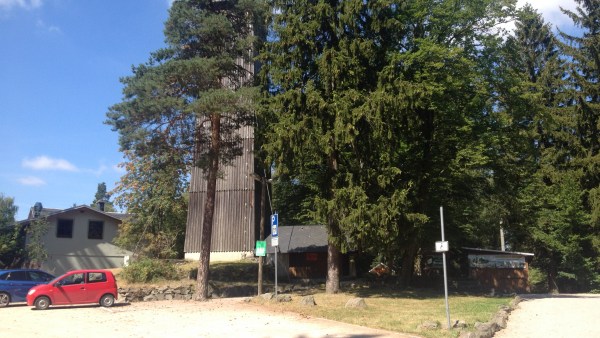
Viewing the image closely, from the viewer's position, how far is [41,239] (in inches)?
1441

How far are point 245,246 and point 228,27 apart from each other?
1922cm

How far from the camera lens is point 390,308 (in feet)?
60.5

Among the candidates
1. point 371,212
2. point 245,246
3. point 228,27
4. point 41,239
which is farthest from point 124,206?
point 371,212

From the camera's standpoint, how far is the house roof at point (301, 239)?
3553 centimetres

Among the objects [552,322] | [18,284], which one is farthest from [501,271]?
[18,284]

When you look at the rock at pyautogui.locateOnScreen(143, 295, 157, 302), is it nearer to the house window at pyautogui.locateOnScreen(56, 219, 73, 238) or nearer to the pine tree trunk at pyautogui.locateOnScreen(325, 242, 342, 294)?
the pine tree trunk at pyautogui.locateOnScreen(325, 242, 342, 294)

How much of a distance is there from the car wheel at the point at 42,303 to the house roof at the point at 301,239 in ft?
57.9

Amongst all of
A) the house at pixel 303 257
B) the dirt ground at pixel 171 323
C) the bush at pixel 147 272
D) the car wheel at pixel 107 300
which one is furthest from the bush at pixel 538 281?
the car wheel at pixel 107 300

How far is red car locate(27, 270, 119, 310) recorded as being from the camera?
19344mm

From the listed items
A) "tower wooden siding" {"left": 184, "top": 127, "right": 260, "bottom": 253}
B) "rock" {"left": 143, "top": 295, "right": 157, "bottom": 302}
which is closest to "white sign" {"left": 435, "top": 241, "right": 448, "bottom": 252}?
"rock" {"left": 143, "top": 295, "right": 157, "bottom": 302}

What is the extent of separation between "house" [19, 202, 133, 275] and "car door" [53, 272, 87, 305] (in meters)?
18.3

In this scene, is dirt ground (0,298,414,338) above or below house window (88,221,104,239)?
below

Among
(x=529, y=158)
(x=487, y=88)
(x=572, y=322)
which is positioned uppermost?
(x=487, y=88)

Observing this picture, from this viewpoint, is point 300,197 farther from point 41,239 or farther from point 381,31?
point 41,239
